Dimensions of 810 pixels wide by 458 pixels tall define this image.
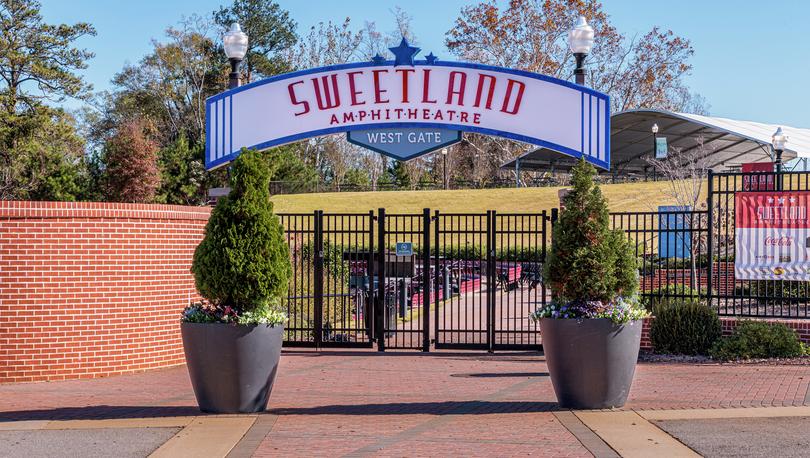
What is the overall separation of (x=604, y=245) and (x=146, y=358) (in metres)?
6.35

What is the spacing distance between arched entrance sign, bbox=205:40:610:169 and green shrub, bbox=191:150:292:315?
4.48m

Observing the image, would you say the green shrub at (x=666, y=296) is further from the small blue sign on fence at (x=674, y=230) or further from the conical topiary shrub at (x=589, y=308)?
the conical topiary shrub at (x=589, y=308)

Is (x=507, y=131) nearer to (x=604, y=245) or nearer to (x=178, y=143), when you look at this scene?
(x=604, y=245)

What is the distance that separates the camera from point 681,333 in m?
Result: 13.1

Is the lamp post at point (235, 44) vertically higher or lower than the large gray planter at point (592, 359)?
higher

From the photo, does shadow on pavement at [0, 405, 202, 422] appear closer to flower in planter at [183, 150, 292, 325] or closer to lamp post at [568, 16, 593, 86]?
flower in planter at [183, 150, 292, 325]

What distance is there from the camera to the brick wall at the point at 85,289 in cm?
1109

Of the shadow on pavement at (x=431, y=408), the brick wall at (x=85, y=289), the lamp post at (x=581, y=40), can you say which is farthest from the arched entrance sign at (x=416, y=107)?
the shadow on pavement at (x=431, y=408)

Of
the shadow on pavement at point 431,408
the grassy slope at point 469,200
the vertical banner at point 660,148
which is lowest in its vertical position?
the shadow on pavement at point 431,408

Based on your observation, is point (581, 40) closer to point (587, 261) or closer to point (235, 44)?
point (587, 261)

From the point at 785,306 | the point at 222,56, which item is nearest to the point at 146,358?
the point at 785,306

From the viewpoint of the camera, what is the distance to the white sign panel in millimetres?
12992

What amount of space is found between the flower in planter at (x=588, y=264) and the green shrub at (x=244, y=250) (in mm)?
2669

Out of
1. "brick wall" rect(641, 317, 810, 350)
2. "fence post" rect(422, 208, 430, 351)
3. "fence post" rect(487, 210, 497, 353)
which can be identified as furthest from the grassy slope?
"brick wall" rect(641, 317, 810, 350)
